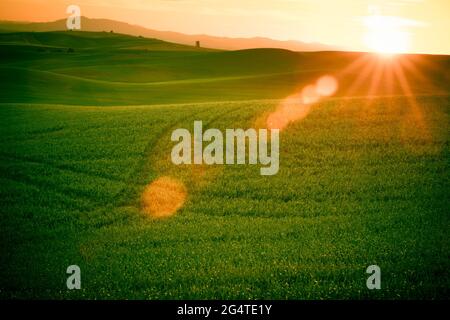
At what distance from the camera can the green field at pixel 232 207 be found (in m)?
10.1

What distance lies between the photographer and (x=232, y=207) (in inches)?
563

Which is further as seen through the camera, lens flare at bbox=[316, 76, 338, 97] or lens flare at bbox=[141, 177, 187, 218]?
lens flare at bbox=[316, 76, 338, 97]

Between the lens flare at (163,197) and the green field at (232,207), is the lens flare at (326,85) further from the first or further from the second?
the lens flare at (163,197)

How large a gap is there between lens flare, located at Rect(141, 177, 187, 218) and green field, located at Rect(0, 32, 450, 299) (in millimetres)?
332

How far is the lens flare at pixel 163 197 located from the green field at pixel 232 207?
1.09 ft

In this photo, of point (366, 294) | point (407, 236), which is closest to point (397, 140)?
point (407, 236)

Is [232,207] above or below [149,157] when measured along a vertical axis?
below

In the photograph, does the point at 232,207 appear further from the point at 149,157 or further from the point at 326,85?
the point at 326,85

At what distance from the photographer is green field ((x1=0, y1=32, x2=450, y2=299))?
33.2 feet

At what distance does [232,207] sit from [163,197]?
2536 millimetres

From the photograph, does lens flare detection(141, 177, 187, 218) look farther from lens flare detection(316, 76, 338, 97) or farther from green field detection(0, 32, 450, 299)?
lens flare detection(316, 76, 338, 97)

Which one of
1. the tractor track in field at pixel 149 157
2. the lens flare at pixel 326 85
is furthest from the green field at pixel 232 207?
the lens flare at pixel 326 85

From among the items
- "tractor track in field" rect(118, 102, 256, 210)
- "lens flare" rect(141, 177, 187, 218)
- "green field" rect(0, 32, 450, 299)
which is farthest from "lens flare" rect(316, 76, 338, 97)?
"lens flare" rect(141, 177, 187, 218)

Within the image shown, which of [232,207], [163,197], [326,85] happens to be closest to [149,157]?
[163,197]
